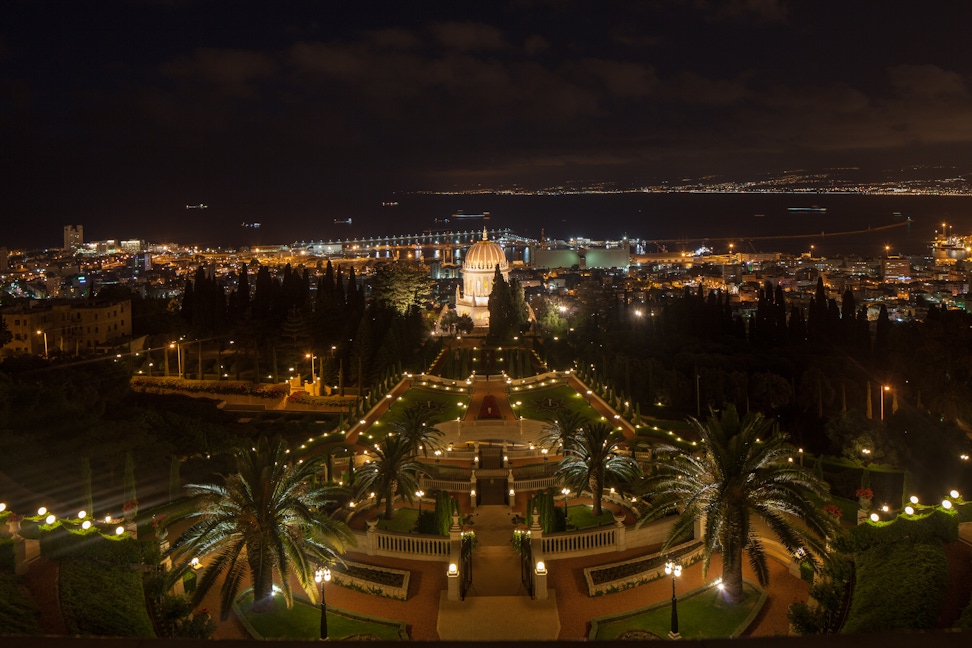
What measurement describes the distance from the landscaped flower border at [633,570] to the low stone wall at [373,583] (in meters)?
3.62

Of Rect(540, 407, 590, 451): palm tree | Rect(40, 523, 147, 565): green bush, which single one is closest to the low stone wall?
Rect(40, 523, 147, 565): green bush

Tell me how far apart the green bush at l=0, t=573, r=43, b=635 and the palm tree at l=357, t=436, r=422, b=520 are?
26.5ft

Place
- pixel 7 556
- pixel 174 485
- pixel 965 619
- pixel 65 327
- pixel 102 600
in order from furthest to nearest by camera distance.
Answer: pixel 65 327 → pixel 174 485 → pixel 7 556 → pixel 102 600 → pixel 965 619

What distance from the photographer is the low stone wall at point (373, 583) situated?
46.4 feet

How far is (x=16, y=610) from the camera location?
10.0 m

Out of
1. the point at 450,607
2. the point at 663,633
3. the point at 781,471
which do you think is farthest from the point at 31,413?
the point at 781,471

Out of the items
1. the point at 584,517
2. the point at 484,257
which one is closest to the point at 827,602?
the point at 584,517

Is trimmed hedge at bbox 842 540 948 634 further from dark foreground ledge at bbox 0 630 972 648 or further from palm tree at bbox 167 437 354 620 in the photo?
palm tree at bbox 167 437 354 620

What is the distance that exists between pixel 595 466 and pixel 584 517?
1.37m

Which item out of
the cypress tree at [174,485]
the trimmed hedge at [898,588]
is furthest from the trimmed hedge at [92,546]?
the trimmed hedge at [898,588]

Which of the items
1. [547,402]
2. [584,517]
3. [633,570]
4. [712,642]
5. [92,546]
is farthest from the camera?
[547,402]

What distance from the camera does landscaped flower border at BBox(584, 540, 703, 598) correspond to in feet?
47.1

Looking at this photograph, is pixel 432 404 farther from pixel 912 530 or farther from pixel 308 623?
pixel 912 530

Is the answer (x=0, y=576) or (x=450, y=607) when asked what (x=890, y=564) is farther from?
(x=0, y=576)
